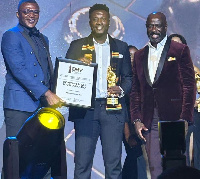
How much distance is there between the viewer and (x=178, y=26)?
5484 millimetres

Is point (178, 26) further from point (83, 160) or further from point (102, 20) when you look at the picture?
point (83, 160)

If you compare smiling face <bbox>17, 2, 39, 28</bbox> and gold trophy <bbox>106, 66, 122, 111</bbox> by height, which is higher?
smiling face <bbox>17, 2, 39, 28</bbox>

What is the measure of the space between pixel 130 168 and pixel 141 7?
173cm

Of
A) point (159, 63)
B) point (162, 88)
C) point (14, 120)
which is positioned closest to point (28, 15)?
point (14, 120)

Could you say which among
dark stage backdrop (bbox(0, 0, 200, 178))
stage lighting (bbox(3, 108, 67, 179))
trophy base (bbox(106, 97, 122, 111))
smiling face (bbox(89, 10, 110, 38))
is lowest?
stage lighting (bbox(3, 108, 67, 179))

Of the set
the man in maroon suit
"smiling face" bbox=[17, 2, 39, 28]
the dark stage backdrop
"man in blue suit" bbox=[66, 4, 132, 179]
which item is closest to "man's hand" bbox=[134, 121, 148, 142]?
the man in maroon suit

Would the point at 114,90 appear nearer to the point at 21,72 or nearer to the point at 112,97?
the point at 112,97

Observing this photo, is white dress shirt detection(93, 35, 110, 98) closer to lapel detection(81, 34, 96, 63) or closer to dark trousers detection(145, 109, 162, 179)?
lapel detection(81, 34, 96, 63)

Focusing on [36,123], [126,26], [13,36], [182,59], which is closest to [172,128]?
[36,123]

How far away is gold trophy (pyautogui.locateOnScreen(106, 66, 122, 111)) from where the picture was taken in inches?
159

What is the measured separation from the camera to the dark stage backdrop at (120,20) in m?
5.39

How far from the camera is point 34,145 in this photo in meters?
2.70

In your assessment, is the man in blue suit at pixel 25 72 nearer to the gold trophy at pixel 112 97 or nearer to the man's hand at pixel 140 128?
the gold trophy at pixel 112 97

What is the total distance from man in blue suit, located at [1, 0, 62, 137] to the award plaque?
98 millimetres
